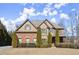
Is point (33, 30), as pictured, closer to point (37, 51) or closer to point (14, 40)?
point (14, 40)

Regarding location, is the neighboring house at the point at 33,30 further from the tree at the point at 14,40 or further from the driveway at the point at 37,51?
the driveway at the point at 37,51

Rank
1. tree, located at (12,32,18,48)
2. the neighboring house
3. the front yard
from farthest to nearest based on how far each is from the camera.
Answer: tree, located at (12,32,18,48)
the neighboring house
the front yard

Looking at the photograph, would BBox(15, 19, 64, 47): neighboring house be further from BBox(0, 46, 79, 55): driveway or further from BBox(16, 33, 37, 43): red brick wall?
BBox(0, 46, 79, 55): driveway

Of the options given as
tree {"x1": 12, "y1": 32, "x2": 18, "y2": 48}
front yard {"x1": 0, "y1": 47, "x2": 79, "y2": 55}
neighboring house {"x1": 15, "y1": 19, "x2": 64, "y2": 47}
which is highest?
neighboring house {"x1": 15, "y1": 19, "x2": 64, "y2": 47}

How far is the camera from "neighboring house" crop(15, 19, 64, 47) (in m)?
21.6

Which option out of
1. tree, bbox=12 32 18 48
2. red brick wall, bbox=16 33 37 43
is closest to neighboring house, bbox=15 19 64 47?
red brick wall, bbox=16 33 37 43

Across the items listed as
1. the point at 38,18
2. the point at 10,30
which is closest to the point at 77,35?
the point at 38,18

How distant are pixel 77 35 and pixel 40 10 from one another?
2.37 meters

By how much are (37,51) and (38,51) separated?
55mm

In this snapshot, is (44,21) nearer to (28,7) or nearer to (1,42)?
(28,7)

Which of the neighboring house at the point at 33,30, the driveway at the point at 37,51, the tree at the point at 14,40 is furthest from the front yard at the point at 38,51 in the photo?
the neighboring house at the point at 33,30

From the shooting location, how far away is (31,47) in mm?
21641

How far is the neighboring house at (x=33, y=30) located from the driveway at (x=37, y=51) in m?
0.54
